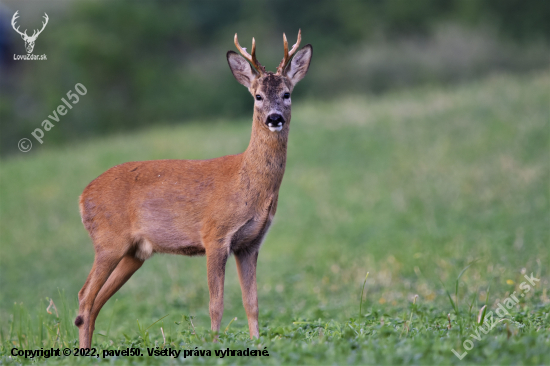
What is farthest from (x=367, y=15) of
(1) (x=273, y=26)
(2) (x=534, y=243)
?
(2) (x=534, y=243)

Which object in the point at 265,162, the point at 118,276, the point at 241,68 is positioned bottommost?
the point at 118,276

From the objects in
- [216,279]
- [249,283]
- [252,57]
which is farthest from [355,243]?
[252,57]

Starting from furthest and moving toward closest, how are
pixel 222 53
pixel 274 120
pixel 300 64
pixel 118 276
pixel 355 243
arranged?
pixel 222 53, pixel 355 243, pixel 118 276, pixel 300 64, pixel 274 120

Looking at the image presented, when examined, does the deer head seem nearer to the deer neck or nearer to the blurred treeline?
the deer neck

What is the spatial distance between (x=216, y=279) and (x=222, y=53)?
34184mm

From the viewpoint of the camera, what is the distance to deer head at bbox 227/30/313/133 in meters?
5.49

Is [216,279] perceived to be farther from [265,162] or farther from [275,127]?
[275,127]

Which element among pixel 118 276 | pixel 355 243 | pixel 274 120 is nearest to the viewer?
pixel 274 120

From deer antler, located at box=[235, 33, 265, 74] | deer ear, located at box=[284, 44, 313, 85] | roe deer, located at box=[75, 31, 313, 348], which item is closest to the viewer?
roe deer, located at box=[75, 31, 313, 348]

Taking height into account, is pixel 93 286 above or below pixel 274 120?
below

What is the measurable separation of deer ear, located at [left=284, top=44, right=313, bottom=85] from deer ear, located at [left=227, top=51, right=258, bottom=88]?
0.36 metres

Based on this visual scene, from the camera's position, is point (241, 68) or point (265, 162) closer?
point (265, 162)

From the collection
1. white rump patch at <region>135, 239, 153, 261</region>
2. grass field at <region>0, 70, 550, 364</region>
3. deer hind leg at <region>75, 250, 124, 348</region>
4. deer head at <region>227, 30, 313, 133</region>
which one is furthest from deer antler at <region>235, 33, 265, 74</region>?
grass field at <region>0, 70, 550, 364</region>

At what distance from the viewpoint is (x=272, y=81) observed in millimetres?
5629
